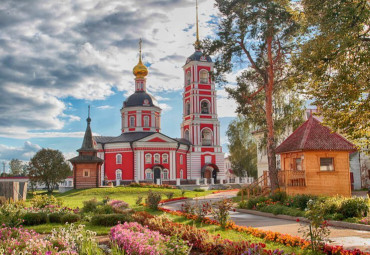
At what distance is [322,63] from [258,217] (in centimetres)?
673

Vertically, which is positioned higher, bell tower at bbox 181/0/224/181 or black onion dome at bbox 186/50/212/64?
black onion dome at bbox 186/50/212/64

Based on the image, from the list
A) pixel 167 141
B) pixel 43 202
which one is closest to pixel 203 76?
pixel 167 141

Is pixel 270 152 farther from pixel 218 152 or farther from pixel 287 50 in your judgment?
pixel 218 152

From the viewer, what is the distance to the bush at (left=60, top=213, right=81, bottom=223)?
13280mm

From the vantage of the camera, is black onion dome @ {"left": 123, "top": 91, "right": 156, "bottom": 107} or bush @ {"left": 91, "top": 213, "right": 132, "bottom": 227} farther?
black onion dome @ {"left": 123, "top": 91, "right": 156, "bottom": 107}

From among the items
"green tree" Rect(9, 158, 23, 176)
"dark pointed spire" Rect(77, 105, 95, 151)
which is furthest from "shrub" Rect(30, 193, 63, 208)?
"green tree" Rect(9, 158, 23, 176)

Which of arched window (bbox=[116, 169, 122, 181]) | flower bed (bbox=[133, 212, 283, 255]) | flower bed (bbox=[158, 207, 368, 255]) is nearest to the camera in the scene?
flower bed (bbox=[133, 212, 283, 255])

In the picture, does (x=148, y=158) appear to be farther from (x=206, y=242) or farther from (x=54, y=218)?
(x=206, y=242)

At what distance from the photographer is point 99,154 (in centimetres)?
4938

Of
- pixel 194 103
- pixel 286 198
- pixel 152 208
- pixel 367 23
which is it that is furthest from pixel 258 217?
pixel 194 103

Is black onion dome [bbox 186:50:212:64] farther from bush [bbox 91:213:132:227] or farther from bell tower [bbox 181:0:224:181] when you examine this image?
bush [bbox 91:213:132:227]

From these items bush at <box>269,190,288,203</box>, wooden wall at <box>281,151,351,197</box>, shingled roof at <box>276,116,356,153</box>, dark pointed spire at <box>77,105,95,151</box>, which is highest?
dark pointed spire at <box>77,105,95,151</box>

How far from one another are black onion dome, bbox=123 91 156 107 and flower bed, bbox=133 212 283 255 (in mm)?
42333

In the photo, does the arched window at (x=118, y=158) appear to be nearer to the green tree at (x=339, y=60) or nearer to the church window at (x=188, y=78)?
the church window at (x=188, y=78)
